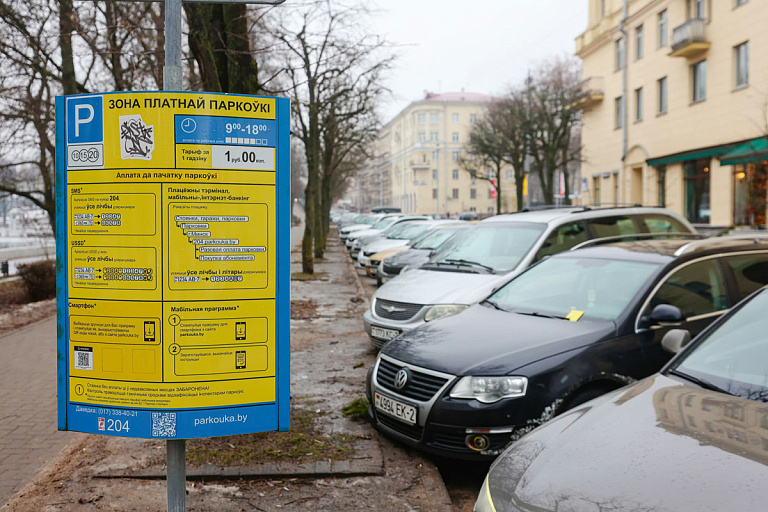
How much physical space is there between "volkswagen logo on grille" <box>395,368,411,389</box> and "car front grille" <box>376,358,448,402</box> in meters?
0.03

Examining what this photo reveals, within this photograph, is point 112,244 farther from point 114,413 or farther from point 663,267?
point 663,267

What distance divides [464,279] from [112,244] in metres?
5.72

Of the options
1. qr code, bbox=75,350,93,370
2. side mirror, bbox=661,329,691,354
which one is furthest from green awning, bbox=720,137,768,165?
qr code, bbox=75,350,93,370

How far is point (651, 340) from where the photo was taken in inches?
197

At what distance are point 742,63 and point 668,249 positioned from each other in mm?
24828

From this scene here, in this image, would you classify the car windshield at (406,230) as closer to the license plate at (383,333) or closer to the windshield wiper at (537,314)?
the license plate at (383,333)

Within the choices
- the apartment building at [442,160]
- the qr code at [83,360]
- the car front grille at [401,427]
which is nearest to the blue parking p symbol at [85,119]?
the qr code at [83,360]

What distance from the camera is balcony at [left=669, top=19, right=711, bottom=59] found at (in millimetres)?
28234

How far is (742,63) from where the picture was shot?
26.5m

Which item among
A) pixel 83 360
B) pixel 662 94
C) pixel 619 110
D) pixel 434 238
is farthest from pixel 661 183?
pixel 83 360

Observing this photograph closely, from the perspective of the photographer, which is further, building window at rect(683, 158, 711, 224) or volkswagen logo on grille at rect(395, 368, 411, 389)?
building window at rect(683, 158, 711, 224)

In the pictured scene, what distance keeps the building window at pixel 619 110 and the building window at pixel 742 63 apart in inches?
401

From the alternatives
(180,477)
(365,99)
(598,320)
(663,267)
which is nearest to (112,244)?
(180,477)

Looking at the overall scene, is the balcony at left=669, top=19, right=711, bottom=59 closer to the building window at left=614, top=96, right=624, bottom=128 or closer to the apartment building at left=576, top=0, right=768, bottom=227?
the apartment building at left=576, top=0, right=768, bottom=227
